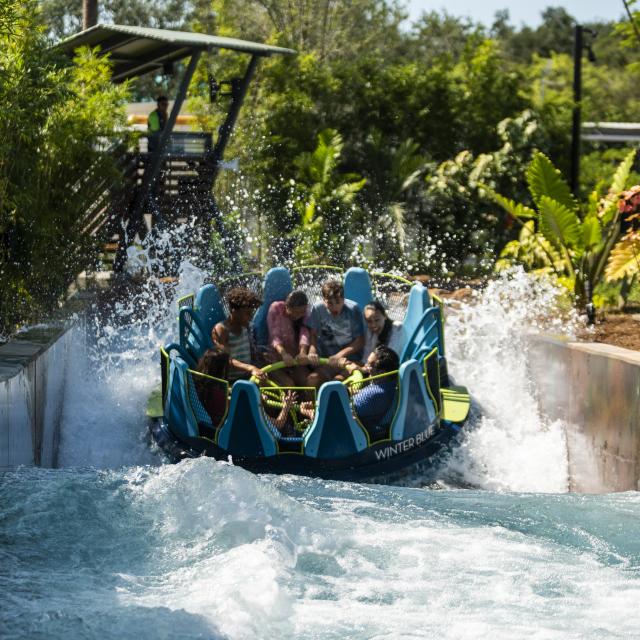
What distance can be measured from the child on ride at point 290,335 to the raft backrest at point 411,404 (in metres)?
1.05

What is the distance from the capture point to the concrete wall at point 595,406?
7.99 metres

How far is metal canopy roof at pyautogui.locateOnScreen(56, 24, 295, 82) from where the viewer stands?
13828 mm

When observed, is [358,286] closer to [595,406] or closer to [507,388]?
[507,388]

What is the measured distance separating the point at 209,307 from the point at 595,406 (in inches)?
131

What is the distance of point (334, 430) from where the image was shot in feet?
25.6

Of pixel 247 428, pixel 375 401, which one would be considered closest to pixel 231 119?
pixel 375 401

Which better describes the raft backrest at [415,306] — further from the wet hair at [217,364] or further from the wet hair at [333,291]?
the wet hair at [217,364]

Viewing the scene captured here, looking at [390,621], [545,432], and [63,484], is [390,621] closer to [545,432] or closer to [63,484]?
[63,484]

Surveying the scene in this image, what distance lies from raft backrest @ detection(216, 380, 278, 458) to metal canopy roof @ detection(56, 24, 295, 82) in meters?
6.59

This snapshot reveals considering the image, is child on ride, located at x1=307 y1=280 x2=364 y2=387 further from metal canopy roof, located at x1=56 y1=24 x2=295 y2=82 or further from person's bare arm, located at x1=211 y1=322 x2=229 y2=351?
metal canopy roof, located at x1=56 y1=24 x2=295 y2=82

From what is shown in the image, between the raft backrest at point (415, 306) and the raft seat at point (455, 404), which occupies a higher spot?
the raft backrest at point (415, 306)

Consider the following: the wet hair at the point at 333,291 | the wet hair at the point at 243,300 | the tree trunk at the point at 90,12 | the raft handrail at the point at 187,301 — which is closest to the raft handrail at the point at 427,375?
the wet hair at the point at 333,291

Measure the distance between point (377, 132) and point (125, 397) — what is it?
9228 mm

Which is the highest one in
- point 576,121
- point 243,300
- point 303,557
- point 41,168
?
point 576,121
